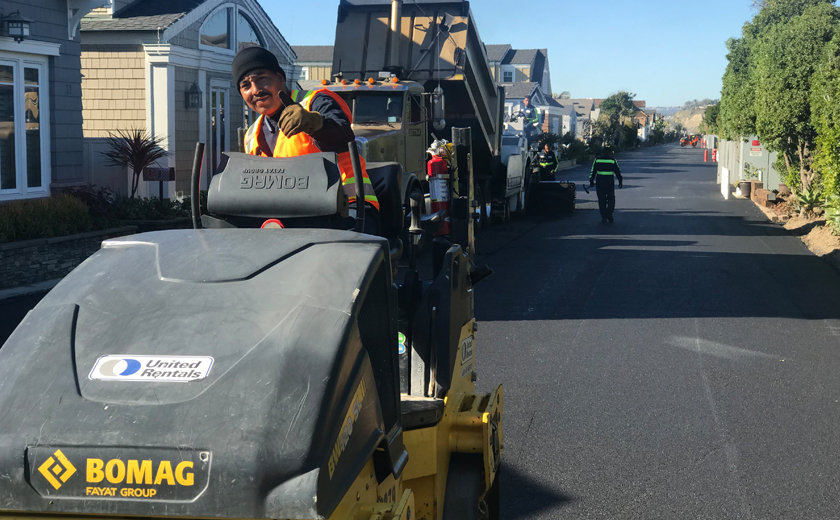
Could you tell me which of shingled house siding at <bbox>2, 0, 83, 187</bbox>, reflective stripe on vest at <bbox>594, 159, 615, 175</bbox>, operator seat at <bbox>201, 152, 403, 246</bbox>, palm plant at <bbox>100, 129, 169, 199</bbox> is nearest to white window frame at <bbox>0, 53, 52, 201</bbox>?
shingled house siding at <bbox>2, 0, 83, 187</bbox>

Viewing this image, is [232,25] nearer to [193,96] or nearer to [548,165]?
[193,96]

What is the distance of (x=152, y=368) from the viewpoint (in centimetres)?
229

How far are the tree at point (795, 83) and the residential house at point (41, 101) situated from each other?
1602 cm

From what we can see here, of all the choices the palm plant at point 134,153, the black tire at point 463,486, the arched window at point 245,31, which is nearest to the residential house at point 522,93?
the arched window at point 245,31

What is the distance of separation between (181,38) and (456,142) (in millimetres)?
15498

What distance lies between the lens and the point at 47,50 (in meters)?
→ 14.5

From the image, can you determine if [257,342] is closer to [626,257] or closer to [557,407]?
[557,407]

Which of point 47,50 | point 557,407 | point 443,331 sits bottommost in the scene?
point 557,407

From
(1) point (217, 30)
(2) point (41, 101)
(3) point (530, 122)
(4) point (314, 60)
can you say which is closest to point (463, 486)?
(2) point (41, 101)

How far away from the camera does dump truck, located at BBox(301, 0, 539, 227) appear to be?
48.9ft

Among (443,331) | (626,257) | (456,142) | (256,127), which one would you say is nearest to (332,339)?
(443,331)

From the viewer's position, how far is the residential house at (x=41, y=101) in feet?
45.9

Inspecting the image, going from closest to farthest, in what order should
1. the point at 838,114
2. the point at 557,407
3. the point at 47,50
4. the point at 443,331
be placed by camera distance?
1. the point at 443,331
2. the point at 557,407
3. the point at 47,50
4. the point at 838,114

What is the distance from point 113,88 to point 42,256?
8652 millimetres
